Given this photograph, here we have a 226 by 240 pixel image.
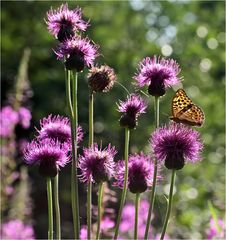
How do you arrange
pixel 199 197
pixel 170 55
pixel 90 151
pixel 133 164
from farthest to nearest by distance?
pixel 170 55
pixel 199 197
pixel 133 164
pixel 90 151

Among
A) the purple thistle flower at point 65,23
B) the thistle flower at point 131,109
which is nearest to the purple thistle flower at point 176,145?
the thistle flower at point 131,109

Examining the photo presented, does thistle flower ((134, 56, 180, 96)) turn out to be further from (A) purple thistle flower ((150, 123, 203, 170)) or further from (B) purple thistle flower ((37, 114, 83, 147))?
(B) purple thistle flower ((37, 114, 83, 147))

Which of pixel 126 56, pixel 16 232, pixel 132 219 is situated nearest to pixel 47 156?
pixel 132 219

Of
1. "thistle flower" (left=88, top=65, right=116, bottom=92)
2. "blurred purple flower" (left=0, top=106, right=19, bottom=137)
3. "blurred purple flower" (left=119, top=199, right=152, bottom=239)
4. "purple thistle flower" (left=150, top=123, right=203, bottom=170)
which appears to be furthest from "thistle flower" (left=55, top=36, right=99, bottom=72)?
"blurred purple flower" (left=0, top=106, right=19, bottom=137)

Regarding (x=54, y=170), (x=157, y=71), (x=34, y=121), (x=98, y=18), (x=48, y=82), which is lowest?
(x=54, y=170)

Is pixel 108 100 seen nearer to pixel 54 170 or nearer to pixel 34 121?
pixel 34 121

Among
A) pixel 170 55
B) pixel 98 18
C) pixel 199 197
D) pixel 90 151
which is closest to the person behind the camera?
pixel 90 151

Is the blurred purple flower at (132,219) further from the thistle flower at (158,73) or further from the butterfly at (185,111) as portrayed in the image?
the thistle flower at (158,73)

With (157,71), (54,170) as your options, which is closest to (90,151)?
(54,170)
